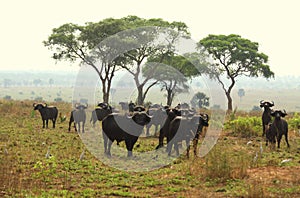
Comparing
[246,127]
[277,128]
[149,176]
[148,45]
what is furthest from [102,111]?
[148,45]

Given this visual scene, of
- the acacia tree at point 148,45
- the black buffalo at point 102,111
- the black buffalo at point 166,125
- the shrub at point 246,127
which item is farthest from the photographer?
the acacia tree at point 148,45

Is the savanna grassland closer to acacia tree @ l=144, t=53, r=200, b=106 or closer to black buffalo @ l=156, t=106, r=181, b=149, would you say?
black buffalo @ l=156, t=106, r=181, b=149

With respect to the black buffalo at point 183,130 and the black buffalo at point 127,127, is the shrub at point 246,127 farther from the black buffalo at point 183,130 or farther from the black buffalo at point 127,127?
the black buffalo at point 127,127

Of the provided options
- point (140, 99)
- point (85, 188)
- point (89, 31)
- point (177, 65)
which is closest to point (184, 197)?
point (85, 188)

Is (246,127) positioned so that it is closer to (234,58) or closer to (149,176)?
(149,176)

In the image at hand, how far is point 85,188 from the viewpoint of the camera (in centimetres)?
1110

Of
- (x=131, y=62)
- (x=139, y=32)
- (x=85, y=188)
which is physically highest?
(x=139, y=32)

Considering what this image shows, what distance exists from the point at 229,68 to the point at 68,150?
3938cm

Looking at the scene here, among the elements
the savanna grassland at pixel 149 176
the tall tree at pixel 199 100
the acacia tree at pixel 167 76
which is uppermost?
the acacia tree at pixel 167 76

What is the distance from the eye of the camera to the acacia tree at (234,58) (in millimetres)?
51250

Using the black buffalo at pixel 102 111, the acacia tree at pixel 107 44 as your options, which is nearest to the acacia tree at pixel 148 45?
the acacia tree at pixel 107 44

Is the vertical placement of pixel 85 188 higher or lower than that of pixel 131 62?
lower

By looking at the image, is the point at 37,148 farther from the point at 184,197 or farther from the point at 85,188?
the point at 184,197

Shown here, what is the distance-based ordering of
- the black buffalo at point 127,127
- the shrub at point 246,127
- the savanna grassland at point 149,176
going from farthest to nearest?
the shrub at point 246,127
the black buffalo at point 127,127
the savanna grassland at point 149,176
